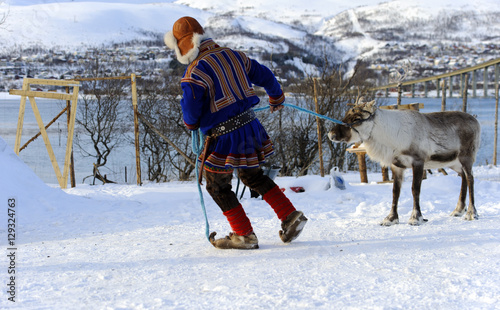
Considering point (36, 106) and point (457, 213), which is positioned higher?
point (36, 106)

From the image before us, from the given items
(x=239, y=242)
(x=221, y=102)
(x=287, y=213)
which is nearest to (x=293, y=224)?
(x=287, y=213)

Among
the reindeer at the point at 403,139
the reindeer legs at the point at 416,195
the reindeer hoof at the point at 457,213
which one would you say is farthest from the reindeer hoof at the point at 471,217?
the reindeer legs at the point at 416,195

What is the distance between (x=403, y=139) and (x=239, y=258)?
2428 mm

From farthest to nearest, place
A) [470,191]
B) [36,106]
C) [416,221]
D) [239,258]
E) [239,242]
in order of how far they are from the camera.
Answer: [36,106] → [470,191] → [416,221] → [239,242] → [239,258]

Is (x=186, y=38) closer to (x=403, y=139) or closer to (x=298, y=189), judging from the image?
(x=403, y=139)

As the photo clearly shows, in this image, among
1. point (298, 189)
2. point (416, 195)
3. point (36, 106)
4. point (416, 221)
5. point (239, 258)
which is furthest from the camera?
point (36, 106)

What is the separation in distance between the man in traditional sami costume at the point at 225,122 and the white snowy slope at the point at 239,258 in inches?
10.1

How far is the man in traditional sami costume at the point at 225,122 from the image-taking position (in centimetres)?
362

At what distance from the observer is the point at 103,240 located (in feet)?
14.4

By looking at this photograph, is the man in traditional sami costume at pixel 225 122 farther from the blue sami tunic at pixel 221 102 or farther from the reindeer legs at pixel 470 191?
the reindeer legs at pixel 470 191

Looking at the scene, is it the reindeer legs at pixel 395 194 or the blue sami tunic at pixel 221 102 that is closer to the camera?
the blue sami tunic at pixel 221 102

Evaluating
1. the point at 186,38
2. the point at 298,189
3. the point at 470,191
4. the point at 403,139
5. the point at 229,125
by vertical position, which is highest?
the point at 186,38

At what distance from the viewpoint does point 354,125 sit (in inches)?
194

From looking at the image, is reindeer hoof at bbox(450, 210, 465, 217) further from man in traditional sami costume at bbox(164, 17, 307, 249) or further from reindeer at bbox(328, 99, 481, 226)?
man in traditional sami costume at bbox(164, 17, 307, 249)
